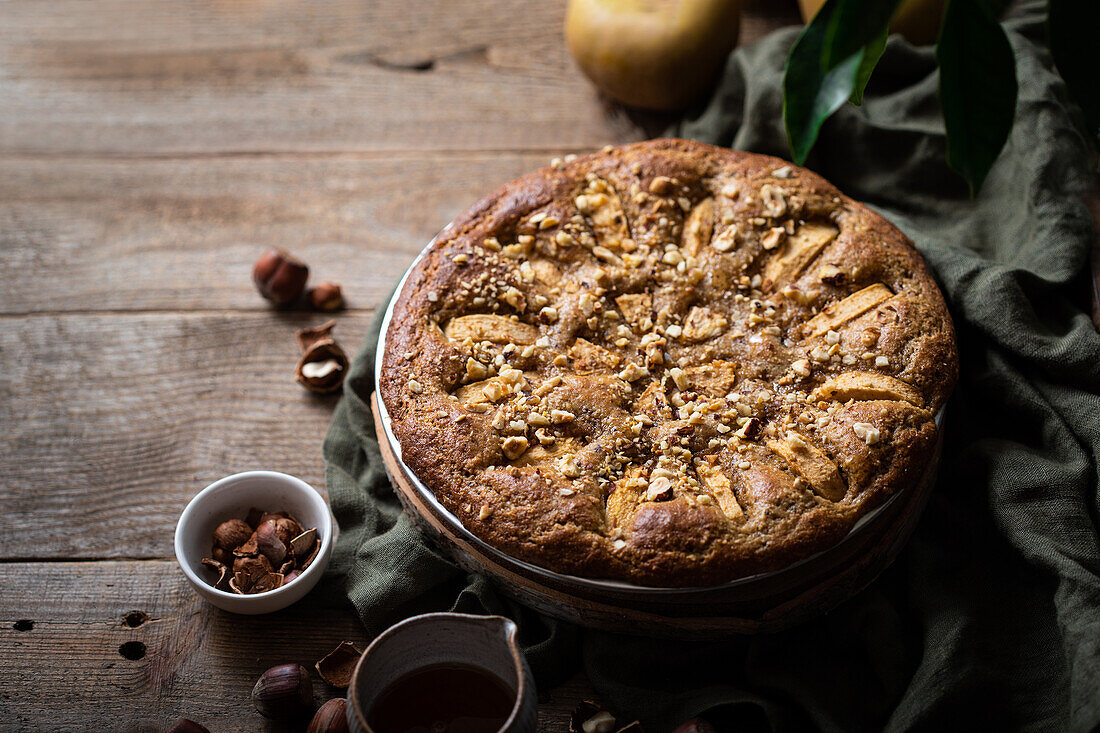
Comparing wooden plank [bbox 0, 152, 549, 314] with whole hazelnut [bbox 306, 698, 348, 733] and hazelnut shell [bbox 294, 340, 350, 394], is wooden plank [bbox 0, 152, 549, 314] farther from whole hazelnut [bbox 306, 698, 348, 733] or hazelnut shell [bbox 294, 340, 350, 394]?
whole hazelnut [bbox 306, 698, 348, 733]

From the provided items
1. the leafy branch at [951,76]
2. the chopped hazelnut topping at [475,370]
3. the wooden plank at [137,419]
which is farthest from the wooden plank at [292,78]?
the leafy branch at [951,76]

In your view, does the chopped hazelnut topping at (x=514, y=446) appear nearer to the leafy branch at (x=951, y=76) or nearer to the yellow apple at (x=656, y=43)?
the leafy branch at (x=951, y=76)

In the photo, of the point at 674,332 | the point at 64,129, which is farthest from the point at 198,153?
the point at 674,332

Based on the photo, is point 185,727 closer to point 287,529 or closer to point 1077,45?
point 287,529

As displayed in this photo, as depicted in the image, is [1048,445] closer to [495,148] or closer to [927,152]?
[927,152]

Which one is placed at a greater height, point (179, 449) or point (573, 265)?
point (573, 265)

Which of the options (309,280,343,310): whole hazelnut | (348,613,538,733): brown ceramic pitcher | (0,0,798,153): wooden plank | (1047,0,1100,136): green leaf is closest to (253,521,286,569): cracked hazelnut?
(348,613,538,733): brown ceramic pitcher
